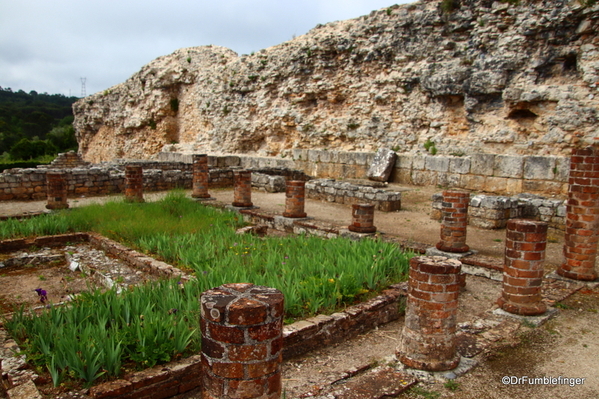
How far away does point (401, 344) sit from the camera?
13.3 feet

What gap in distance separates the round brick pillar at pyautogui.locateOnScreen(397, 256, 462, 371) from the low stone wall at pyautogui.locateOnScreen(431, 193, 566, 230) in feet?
20.3

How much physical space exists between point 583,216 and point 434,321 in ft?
11.3

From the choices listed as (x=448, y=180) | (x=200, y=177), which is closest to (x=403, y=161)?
(x=448, y=180)

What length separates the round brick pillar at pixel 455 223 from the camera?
23.9 ft

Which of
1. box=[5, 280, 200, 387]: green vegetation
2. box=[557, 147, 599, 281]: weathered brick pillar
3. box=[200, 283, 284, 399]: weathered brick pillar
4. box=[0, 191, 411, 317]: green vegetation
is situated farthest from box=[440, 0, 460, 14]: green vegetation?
box=[200, 283, 284, 399]: weathered brick pillar

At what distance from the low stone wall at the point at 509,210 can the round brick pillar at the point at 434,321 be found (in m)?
6.19

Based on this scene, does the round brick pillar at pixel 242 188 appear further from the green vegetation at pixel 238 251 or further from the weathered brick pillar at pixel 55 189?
the weathered brick pillar at pixel 55 189

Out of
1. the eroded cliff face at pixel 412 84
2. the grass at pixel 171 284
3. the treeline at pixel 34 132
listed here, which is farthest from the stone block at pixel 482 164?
the treeline at pixel 34 132

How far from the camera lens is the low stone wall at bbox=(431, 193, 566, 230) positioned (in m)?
9.46

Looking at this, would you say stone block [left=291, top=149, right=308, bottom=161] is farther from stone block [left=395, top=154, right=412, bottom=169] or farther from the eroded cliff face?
stone block [left=395, top=154, right=412, bottom=169]

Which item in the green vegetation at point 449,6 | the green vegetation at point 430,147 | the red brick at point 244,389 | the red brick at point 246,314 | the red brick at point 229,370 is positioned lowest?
the red brick at point 244,389

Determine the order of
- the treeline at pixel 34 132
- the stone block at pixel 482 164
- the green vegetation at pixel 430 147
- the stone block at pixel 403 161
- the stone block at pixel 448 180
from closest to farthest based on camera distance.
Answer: the stone block at pixel 482 164, the stone block at pixel 448 180, the green vegetation at pixel 430 147, the stone block at pixel 403 161, the treeline at pixel 34 132

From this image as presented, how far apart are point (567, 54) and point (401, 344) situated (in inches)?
472

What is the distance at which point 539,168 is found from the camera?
12406mm
